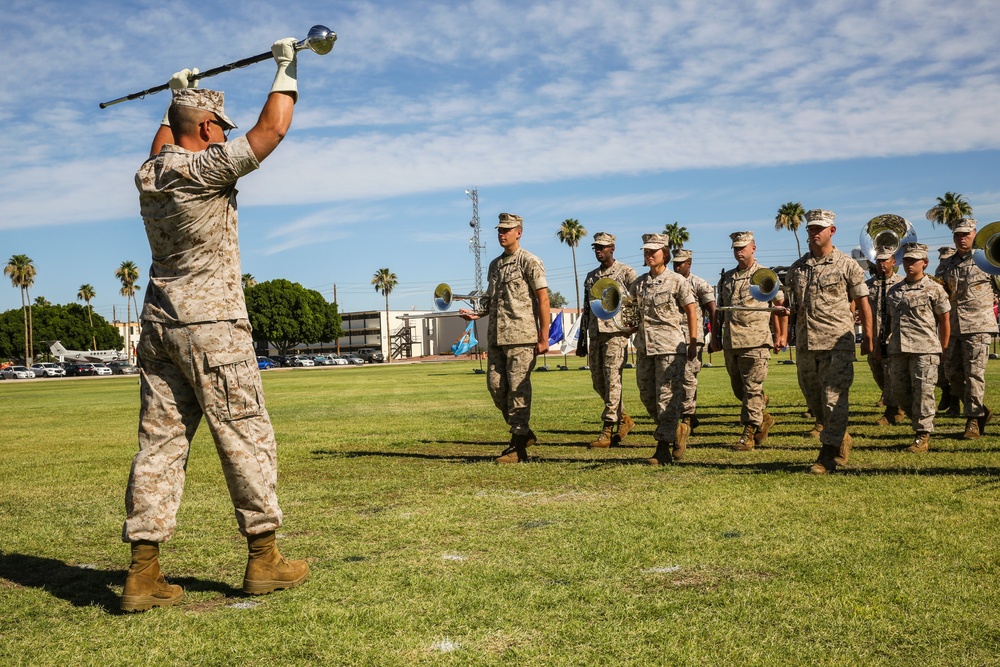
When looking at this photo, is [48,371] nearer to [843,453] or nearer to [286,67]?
[843,453]

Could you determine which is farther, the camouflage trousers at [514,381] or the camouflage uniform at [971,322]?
the camouflage uniform at [971,322]

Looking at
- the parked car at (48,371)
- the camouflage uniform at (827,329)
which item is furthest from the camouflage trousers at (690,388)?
the parked car at (48,371)

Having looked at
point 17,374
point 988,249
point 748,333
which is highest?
point 988,249

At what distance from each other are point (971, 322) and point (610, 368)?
14.5 feet

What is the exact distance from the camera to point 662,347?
9742 millimetres

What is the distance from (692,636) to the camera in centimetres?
380

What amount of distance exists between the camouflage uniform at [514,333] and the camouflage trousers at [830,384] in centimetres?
277

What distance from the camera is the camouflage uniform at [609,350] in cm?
1116

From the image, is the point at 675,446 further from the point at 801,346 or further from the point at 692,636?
the point at 692,636

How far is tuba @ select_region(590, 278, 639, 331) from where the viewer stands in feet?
35.8

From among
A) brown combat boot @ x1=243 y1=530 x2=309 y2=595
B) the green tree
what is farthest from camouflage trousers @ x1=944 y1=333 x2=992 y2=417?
the green tree

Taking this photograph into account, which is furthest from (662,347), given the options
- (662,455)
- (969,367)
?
(969,367)

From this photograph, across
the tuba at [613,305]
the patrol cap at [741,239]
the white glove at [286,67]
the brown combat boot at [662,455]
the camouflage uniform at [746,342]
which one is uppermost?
the white glove at [286,67]

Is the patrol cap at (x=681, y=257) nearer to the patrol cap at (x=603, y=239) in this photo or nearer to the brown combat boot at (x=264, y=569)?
the patrol cap at (x=603, y=239)
